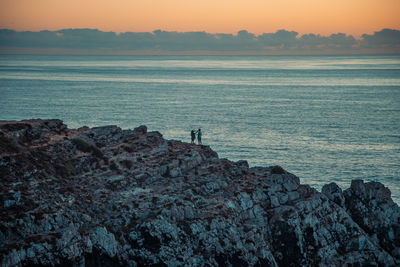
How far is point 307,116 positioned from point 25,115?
77650 millimetres

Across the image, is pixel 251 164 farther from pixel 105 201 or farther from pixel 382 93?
pixel 382 93

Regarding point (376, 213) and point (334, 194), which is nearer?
point (376, 213)

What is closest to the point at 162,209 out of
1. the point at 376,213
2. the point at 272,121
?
the point at 376,213

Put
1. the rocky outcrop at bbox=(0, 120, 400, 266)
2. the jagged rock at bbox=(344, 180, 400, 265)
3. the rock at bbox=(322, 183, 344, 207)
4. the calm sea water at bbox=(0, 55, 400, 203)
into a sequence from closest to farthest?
the rocky outcrop at bbox=(0, 120, 400, 266), the jagged rock at bbox=(344, 180, 400, 265), the rock at bbox=(322, 183, 344, 207), the calm sea water at bbox=(0, 55, 400, 203)

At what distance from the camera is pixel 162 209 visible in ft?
114

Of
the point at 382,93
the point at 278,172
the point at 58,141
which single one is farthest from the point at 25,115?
the point at 382,93

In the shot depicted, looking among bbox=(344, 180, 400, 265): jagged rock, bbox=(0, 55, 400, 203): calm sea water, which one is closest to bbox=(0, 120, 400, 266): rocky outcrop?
bbox=(344, 180, 400, 265): jagged rock

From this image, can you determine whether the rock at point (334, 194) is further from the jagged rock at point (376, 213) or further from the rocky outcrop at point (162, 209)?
the jagged rock at point (376, 213)

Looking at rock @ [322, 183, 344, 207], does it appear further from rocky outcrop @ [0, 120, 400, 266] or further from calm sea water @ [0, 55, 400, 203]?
calm sea water @ [0, 55, 400, 203]

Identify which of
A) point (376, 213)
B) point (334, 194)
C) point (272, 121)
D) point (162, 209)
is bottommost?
point (272, 121)

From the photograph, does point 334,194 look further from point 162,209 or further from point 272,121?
point 272,121

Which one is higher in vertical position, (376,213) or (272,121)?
(376,213)

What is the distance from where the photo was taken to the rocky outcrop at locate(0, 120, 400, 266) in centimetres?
3125

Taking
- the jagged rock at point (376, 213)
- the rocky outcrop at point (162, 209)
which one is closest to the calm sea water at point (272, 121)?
the jagged rock at point (376, 213)
